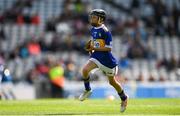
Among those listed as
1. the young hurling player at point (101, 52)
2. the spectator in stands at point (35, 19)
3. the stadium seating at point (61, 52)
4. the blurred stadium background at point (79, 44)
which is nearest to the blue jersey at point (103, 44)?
the young hurling player at point (101, 52)

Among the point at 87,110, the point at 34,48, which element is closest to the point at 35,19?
the point at 34,48

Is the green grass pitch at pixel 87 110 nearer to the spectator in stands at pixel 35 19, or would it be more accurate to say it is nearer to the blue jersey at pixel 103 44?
the blue jersey at pixel 103 44

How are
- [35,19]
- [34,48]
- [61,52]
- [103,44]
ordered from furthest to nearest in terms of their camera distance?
[35,19], [61,52], [34,48], [103,44]

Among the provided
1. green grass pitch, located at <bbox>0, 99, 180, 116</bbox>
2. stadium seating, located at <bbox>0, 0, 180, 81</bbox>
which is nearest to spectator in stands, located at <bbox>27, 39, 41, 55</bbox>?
stadium seating, located at <bbox>0, 0, 180, 81</bbox>

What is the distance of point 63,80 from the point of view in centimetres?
3622

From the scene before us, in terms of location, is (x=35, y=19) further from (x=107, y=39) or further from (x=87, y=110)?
(x=107, y=39)

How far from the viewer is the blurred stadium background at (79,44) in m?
35.5

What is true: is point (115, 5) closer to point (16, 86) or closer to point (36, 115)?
point (16, 86)

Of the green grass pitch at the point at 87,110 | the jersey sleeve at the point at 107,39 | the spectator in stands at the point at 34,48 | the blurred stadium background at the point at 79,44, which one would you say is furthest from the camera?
the spectator in stands at the point at 34,48

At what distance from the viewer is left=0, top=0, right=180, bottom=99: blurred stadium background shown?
35.5 metres

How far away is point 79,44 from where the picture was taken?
40219 mm

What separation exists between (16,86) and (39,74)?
9.19 feet

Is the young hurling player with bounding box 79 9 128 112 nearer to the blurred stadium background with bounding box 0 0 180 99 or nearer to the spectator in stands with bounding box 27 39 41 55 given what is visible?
the blurred stadium background with bounding box 0 0 180 99

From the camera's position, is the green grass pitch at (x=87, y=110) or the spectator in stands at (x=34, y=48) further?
the spectator in stands at (x=34, y=48)
